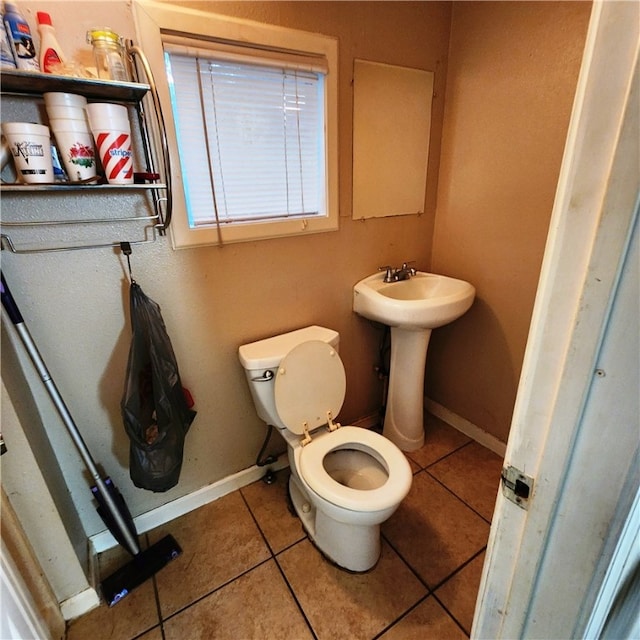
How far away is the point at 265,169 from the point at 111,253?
0.65 metres

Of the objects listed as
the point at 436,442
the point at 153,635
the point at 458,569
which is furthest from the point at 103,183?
the point at 436,442

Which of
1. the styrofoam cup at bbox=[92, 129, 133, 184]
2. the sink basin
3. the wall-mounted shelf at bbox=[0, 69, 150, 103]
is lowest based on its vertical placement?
the sink basin

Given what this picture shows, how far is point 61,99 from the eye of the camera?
0.94 metres

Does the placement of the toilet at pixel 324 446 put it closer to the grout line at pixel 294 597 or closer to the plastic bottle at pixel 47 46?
the grout line at pixel 294 597

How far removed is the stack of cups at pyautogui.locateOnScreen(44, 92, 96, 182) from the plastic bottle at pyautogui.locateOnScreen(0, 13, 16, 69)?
0.28 ft

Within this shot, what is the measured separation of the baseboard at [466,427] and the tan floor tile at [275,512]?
3.22ft

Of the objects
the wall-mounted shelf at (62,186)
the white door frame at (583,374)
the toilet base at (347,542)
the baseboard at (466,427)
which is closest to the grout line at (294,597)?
the toilet base at (347,542)

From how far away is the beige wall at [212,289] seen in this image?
1.13 metres

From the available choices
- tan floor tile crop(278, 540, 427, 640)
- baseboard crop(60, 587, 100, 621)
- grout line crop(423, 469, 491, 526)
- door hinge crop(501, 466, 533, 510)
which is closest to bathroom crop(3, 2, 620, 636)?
baseboard crop(60, 587, 100, 621)

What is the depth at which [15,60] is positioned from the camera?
89cm

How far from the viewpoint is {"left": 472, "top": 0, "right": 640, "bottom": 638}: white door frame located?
348 millimetres

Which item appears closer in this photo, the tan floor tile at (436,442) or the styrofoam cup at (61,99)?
the styrofoam cup at (61,99)

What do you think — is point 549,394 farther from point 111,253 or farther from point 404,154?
point 404,154

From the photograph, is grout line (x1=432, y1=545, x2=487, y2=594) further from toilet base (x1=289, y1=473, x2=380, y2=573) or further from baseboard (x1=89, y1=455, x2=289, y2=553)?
baseboard (x1=89, y1=455, x2=289, y2=553)
